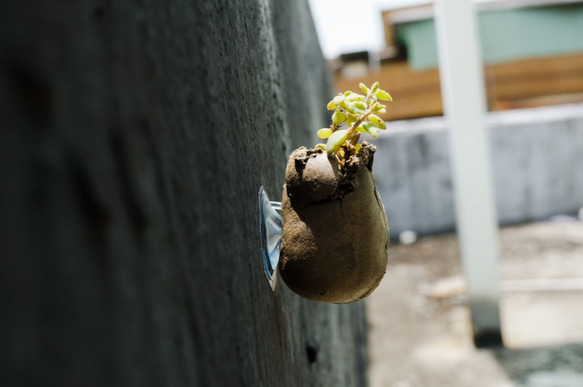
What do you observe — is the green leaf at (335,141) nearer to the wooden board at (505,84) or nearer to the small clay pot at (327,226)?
the small clay pot at (327,226)

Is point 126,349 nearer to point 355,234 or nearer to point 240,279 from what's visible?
point 240,279

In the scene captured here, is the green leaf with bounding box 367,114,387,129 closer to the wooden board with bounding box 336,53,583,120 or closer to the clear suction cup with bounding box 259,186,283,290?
the clear suction cup with bounding box 259,186,283,290

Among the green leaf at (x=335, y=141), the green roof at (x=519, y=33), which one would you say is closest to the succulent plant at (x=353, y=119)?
the green leaf at (x=335, y=141)

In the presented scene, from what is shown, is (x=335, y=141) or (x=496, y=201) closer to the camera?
(x=335, y=141)

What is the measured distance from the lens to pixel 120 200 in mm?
513

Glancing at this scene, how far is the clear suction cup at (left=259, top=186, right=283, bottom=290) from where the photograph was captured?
43.1 inches

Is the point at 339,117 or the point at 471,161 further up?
the point at 339,117

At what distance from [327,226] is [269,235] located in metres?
0.13

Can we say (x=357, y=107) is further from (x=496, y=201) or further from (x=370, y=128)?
(x=496, y=201)

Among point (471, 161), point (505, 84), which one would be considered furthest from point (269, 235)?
point (505, 84)

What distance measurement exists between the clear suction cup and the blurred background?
334 cm

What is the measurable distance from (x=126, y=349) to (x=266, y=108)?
0.93 metres

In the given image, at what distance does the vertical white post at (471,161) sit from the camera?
14.5 feet

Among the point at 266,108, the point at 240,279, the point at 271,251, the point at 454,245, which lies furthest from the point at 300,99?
the point at 454,245
